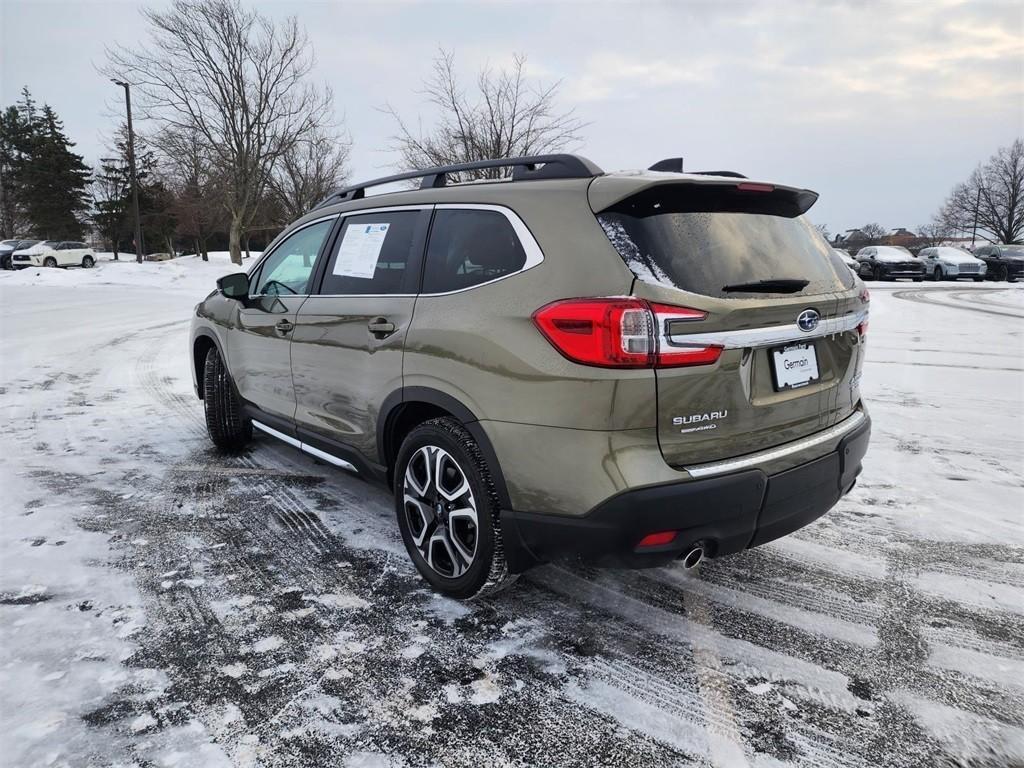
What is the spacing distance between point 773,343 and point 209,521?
311cm

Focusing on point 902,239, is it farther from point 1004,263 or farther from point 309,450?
point 309,450

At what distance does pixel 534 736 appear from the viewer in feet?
6.72

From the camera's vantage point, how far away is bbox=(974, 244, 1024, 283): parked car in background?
92.8 feet

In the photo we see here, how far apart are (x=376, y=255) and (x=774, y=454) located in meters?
2.07

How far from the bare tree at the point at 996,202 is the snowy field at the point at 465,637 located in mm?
72421

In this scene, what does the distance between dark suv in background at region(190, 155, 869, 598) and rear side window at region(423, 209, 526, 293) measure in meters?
0.01

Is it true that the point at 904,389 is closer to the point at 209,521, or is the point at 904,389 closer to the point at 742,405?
the point at 742,405

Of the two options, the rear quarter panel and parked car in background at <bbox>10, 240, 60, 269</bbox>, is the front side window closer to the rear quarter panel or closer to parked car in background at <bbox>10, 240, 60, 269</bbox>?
the rear quarter panel

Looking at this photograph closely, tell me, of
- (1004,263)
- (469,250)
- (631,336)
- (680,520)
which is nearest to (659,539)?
(680,520)

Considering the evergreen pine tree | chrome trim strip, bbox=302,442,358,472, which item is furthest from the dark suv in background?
the evergreen pine tree

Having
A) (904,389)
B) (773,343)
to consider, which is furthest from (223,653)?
(904,389)

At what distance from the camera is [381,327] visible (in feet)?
9.91

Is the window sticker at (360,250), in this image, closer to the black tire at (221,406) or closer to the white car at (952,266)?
the black tire at (221,406)

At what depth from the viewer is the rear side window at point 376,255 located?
9.94 feet
